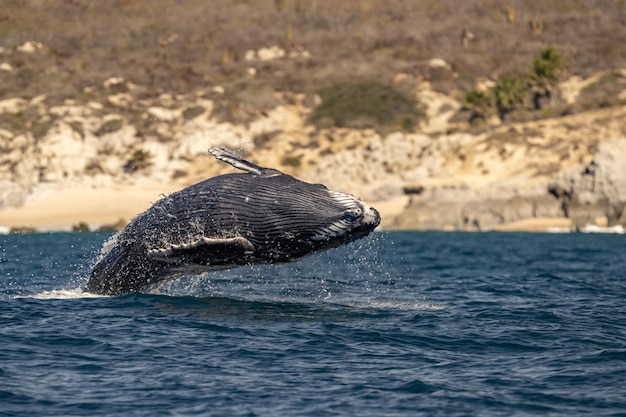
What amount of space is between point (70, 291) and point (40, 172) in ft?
173

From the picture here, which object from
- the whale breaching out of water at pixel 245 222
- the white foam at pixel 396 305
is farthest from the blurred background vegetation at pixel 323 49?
the whale breaching out of water at pixel 245 222

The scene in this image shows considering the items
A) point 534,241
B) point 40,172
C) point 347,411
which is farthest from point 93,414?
point 40,172

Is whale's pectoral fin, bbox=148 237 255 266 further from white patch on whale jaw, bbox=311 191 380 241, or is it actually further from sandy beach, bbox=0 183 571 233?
sandy beach, bbox=0 183 571 233

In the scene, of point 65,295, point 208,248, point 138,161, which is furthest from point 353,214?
point 138,161

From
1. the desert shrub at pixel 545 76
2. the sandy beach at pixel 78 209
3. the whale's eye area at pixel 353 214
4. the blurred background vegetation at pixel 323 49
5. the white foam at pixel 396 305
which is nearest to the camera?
the whale's eye area at pixel 353 214

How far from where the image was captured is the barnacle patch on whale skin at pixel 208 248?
46.6 feet

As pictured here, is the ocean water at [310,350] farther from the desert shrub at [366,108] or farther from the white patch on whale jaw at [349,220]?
the desert shrub at [366,108]

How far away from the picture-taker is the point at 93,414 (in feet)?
34.6

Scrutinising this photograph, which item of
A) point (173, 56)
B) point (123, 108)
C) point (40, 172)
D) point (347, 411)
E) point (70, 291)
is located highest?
point (173, 56)

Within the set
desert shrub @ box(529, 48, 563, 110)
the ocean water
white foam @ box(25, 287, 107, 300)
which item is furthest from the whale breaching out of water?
desert shrub @ box(529, 48, 563, 110)

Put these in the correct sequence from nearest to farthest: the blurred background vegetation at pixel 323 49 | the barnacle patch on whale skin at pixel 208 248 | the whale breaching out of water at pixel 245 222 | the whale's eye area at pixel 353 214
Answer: the whale's eye area at pixel 353 214 < the whale breaching out of water at pixel 245 222 < the barnacle patch on whale skin at pixel 208 248 < the blurred background vegetation at pixel 323 49

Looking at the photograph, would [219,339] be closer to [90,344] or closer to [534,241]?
[90,344]

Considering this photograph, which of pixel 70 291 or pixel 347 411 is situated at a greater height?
pixel 70 291

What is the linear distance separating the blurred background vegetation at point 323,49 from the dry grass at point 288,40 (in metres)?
0.18
